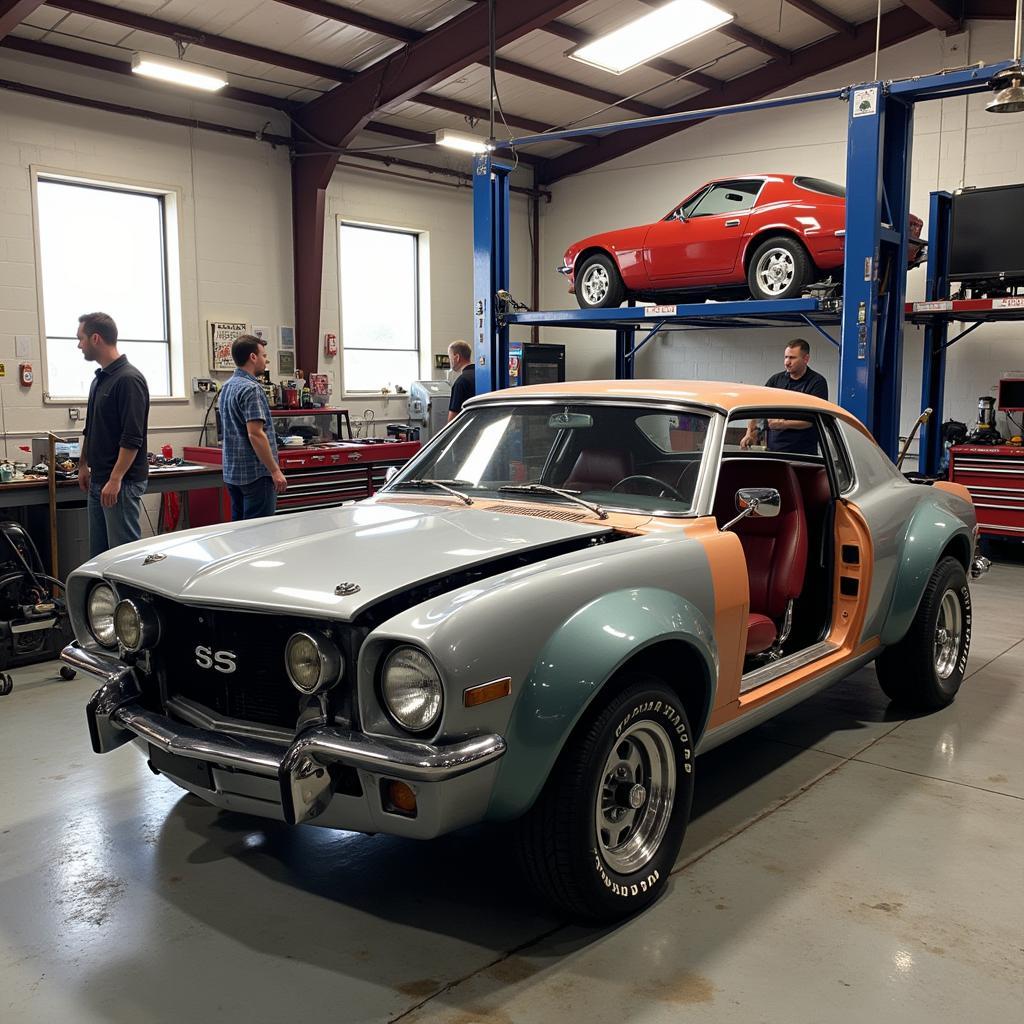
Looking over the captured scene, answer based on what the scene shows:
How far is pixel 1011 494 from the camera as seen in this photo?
342 inches

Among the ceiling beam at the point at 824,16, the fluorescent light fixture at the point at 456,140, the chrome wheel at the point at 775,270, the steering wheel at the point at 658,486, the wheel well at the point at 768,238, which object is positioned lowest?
the steering wheel at the point at 658,486

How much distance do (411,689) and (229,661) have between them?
0.63 metres

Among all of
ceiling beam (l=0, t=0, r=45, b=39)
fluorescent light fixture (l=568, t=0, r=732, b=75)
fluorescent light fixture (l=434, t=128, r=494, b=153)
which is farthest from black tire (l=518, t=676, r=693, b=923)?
fluorescent light fixture (l=434, t=128, r=494, b=153)

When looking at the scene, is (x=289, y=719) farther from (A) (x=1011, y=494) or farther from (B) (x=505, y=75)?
(B) (x=505, y=75)

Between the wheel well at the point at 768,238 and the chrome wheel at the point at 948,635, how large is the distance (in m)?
3.48

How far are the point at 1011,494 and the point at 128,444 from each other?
24.0 ft

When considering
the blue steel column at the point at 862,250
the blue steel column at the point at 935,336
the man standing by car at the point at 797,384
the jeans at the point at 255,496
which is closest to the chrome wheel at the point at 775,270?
the man standing by car at the point at 797,384

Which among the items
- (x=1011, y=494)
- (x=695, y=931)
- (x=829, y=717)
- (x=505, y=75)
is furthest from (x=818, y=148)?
(x=695, y=931)

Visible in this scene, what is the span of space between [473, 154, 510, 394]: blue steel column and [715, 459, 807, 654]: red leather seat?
13.2 feet

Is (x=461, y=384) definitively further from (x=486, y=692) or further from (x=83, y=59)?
(x=486, y=692)

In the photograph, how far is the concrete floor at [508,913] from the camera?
7.69 feet

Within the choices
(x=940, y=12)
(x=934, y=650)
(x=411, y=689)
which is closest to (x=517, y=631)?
(x=411, y=689)

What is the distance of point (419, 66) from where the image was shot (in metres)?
9.78

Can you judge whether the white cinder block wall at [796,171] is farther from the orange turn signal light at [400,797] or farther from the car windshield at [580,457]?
the orange turn signal light at [400,797]
